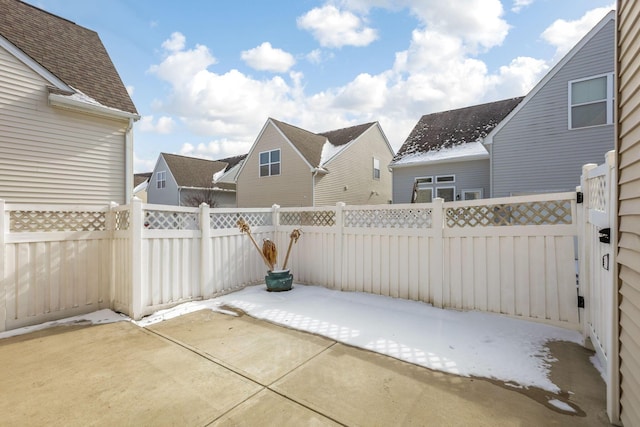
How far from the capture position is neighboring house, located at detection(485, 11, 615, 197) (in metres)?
7.71

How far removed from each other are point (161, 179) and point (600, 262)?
78.5 ft

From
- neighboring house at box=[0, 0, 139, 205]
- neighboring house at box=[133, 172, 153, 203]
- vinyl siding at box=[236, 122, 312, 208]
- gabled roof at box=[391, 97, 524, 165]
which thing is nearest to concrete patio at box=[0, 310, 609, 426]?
neighboring house at box=[0, 0, 139, 205]

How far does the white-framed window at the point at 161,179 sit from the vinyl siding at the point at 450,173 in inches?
667

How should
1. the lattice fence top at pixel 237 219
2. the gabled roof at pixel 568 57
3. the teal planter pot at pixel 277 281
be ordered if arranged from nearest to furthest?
the lattice fence top at pixel 237 219, the teal planter pot at pixel 277 281, the gabled roof at pixel 568 57

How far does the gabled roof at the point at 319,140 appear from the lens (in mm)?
14547

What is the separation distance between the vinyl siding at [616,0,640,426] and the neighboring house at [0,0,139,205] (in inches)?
332

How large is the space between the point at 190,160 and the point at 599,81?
916 inches

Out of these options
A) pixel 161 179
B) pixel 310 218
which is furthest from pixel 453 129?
pixel 161 179

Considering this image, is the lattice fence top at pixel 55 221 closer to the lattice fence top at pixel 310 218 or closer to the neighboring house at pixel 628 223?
the lattice fence top at pixel 310 218

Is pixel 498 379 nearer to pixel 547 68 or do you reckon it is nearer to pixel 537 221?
pixel 537 221

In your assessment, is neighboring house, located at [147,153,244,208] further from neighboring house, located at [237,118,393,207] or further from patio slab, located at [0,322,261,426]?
patio slab, located at [0,322,261,426]

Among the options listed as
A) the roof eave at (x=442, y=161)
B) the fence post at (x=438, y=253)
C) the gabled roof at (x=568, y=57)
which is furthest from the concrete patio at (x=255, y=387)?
the roof eave at (x=442, y=161)


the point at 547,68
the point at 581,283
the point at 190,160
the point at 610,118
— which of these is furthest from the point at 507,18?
the point at 190,160

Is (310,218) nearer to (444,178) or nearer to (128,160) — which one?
(128,160)
